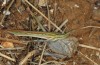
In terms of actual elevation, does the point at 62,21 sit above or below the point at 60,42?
above

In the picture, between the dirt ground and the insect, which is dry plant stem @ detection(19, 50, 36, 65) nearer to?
the dirt ground

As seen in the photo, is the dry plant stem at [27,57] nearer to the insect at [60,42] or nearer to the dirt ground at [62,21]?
the dirt ground at [62,21]

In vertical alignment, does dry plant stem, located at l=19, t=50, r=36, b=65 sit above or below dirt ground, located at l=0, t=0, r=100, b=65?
below

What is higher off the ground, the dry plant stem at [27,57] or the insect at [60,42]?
the insect at [60,42]

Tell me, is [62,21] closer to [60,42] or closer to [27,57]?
[60,42]

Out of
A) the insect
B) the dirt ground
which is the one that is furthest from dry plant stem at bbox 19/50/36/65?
the insect

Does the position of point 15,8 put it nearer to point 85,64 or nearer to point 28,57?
point 28,57

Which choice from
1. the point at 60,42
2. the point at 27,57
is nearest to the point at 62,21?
the point at 60,42

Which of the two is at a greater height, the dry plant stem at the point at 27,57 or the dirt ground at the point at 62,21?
the dirt ground at the point at 62,21

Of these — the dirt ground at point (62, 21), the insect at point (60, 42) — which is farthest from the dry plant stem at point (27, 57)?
the insect at point (60, 42)
